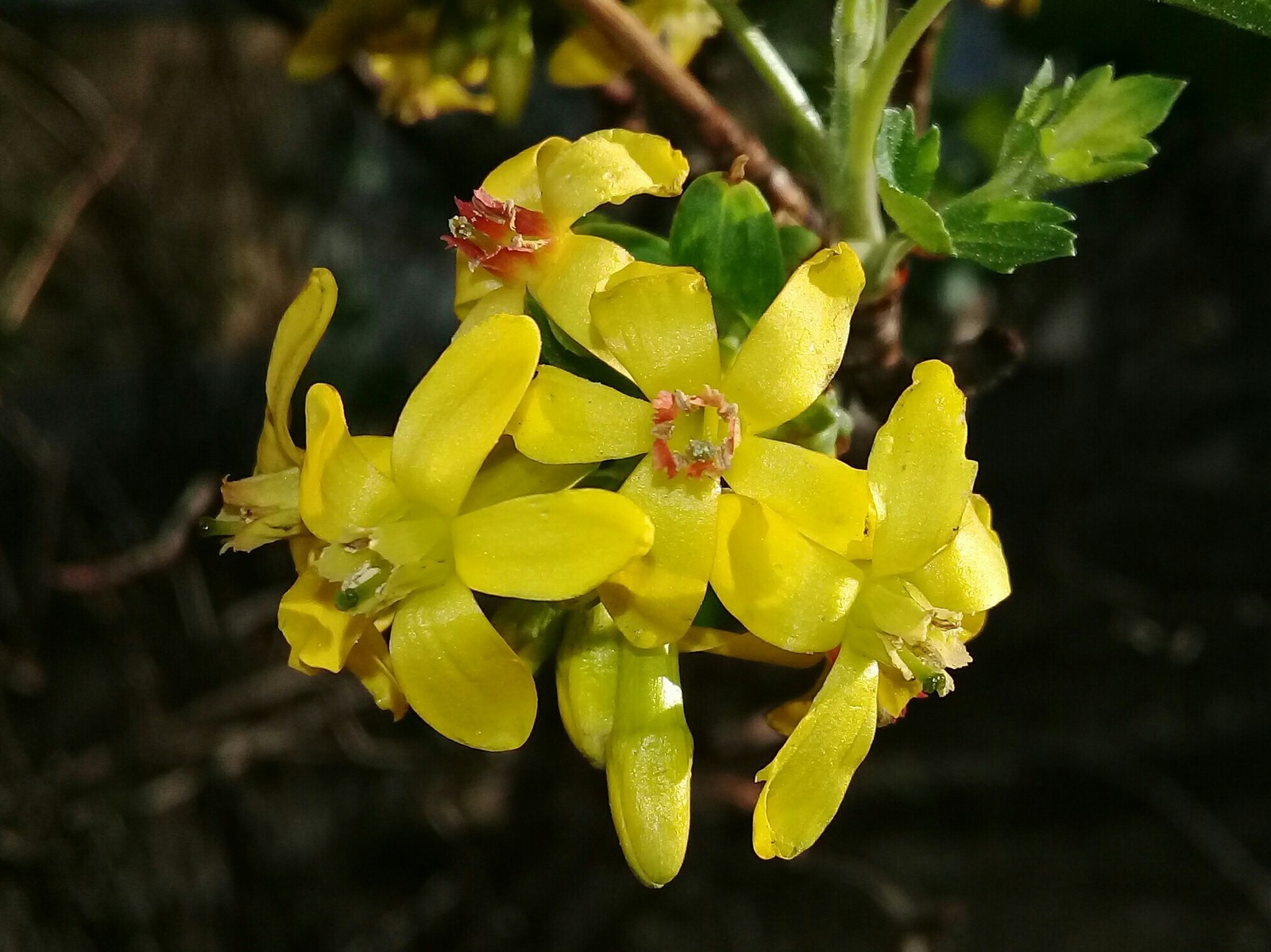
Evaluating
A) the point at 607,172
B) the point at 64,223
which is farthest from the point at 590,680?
the point at 64,223

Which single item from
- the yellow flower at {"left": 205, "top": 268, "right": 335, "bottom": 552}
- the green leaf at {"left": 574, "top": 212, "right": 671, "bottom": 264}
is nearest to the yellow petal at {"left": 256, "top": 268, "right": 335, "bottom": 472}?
the yellow flower at {"left": 205, "top": 268, "right": 335, "bottom": 552}

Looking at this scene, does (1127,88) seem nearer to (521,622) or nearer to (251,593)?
(521,622)

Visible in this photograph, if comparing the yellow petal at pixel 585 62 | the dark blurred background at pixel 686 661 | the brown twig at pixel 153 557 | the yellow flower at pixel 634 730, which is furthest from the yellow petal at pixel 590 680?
the dark blurred background at pixel 686 661

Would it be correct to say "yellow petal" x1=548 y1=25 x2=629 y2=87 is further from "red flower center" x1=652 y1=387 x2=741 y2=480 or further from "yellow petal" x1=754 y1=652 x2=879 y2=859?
"yellow petal" x1=754 y1=652 x2=879 y2=859

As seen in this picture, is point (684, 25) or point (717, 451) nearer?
point (717, 451)

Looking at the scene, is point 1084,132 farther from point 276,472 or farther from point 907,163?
point 276,472

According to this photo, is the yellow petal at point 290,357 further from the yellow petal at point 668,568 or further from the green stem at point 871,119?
the green stem at point 871,119

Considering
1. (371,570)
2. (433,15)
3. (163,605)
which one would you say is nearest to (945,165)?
(433,15)
